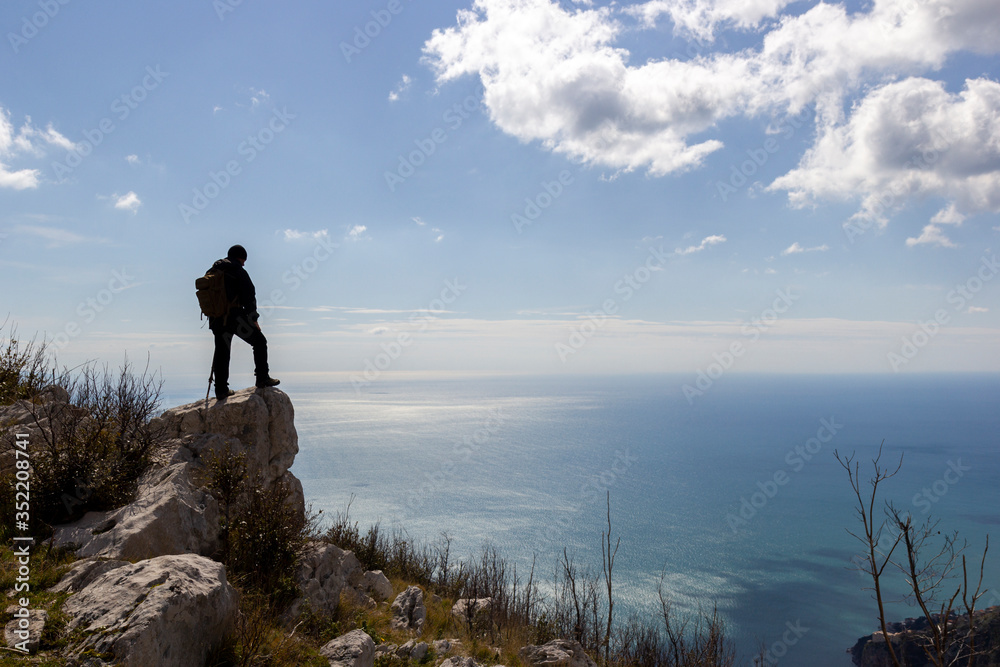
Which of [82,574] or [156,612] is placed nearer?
[156,612]

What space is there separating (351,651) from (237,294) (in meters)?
7.08

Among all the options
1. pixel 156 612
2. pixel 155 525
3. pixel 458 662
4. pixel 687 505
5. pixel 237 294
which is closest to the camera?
pixel 156 612

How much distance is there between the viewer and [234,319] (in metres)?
9.88

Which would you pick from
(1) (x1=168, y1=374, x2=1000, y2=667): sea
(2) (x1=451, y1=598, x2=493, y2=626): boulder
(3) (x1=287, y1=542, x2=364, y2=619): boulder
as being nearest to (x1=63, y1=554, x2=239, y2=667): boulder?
(3) (x1=287, y1=542, x2=364, y2=619): boulder

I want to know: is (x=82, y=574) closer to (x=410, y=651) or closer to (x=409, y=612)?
(x=410, y=651)

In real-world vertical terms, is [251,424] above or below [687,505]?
above

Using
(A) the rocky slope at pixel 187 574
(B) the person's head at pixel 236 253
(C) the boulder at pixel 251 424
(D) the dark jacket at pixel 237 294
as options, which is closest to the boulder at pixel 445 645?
(A) the rocky slope at pixel 187 574

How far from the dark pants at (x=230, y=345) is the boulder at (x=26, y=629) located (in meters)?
5.89

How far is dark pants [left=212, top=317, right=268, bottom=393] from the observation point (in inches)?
391

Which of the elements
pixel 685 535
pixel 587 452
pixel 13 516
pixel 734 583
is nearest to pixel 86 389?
pixel 13 516

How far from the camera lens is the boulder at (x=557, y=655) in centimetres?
928

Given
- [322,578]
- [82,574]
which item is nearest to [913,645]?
[322,578]

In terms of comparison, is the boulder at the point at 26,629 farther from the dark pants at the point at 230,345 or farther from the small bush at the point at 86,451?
the dark pants at the point at 230,345

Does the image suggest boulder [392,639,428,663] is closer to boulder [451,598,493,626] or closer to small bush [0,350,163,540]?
boulder [451,598,493,626]
